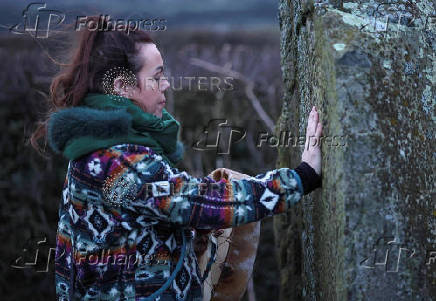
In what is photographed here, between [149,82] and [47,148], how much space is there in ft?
10.2

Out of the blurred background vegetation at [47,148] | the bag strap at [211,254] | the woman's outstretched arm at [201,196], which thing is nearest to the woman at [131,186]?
the woman's outstretched arm at [201,196]

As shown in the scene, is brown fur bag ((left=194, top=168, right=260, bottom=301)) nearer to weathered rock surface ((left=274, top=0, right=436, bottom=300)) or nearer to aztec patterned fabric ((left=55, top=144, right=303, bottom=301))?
aztec patterned fabric ((left=55, top=144, right=303, bottom=301))

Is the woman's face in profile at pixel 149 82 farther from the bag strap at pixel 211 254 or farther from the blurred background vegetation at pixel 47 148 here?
the blurred background vegetation at pixel 47 148

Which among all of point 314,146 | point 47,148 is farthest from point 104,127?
point 47,148

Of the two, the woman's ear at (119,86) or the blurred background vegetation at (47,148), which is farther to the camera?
the blurred background vegetation at (47,148)

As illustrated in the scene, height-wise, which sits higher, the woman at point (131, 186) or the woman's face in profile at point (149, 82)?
the woman's face in profile at point (149, 82)

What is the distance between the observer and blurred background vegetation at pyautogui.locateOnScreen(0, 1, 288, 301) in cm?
483

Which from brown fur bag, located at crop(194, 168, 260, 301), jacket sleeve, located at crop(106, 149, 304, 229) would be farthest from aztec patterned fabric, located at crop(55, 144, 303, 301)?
brown fur bag, located at crop(194, 168, 260, 301)

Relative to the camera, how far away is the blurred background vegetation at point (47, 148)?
4832mm

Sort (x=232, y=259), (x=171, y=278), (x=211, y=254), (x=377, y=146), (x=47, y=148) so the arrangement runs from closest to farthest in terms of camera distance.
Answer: (x=377, y=146), (x=171, y=278), (x=211, y=254), (x=232, y=259), (x=47, y=148)

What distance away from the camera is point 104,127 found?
1845mm

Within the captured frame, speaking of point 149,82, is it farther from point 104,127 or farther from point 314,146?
point 314,146

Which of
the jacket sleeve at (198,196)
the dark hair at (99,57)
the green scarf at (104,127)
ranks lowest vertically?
the jacket sleeve at (198,196)

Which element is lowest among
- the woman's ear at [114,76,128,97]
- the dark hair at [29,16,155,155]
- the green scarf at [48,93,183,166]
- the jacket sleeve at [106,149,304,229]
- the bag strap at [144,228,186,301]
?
the bag strap at [144,228,186,301]
